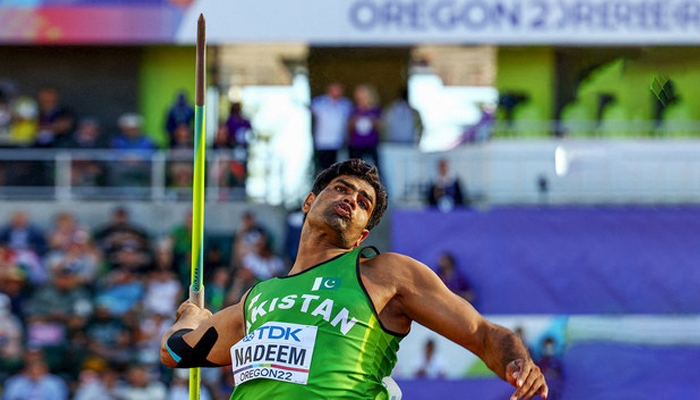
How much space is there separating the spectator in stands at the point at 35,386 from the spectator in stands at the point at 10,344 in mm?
292

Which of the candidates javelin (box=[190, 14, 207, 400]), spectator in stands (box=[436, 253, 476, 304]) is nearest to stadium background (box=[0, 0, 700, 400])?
spectator in stands (box=[436, 253, 476, 304])

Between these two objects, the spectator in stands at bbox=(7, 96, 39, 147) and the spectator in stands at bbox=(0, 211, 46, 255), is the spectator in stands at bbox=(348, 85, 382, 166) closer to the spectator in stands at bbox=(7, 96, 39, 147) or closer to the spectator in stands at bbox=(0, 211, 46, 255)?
the spectator in stands at bbox=(0, 211, 46, 255)

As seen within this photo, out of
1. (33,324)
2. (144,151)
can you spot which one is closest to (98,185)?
(144,151)

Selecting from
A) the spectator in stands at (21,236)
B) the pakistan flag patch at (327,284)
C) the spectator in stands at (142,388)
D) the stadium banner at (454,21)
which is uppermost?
the stadium banner at (454,21)

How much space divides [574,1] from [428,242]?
15.4ft

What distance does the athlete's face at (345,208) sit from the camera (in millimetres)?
4637

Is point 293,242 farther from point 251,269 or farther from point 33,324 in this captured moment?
point 33,324

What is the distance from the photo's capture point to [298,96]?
683 inches

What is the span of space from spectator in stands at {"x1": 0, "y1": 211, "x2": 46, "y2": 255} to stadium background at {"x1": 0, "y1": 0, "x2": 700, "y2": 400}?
61cm

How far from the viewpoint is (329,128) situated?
1397 cm

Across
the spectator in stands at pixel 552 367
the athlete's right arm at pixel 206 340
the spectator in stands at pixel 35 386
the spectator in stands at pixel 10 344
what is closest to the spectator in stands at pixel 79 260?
the spectator in stands at pixel 10 344

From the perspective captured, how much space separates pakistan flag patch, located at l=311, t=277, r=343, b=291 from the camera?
14.3 feet

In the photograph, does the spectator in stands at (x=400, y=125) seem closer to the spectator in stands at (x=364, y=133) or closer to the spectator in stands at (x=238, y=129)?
the spectator in stands at (x=364, y=133)

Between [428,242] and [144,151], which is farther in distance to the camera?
[144,151]
